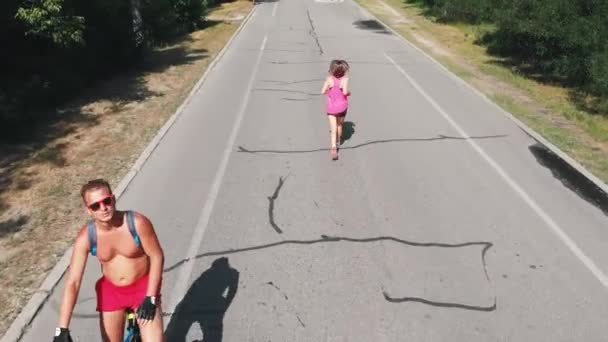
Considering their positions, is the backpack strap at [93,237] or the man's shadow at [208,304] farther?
the man's shadow at [208,304]

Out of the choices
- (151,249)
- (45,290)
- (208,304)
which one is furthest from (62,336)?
(45,290)

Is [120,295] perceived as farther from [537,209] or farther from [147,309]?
[537,209]

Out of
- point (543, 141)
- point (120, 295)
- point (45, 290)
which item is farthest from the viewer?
point (543, 141)

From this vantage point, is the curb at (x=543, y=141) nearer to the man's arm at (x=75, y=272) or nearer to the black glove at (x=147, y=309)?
the black glove at (x=147, y=309)

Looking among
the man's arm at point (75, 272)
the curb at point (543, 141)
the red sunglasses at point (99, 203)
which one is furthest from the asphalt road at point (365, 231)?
the red sunglasses at point (99, 203)

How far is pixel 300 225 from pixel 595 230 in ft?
13.7

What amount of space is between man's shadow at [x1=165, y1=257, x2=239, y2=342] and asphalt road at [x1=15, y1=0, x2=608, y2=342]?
18 mm

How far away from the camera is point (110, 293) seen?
3.72 m

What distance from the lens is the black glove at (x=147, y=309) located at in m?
3.55

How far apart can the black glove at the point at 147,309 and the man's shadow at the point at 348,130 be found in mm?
7352

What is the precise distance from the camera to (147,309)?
3557 mm

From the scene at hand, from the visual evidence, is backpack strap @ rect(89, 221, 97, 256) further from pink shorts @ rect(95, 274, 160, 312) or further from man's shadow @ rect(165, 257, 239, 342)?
man's shadow @ rect(165, 257, 239, 342)

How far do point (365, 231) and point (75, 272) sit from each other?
4278mm

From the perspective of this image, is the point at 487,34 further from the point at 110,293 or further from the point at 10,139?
the point at 110,293
